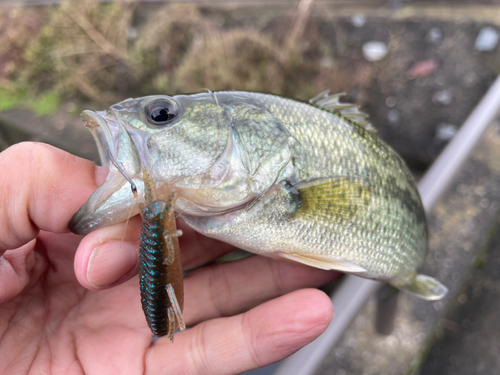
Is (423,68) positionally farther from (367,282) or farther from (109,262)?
(109,262)

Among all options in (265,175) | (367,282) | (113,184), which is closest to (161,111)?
(113,184)

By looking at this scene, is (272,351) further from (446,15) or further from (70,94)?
(70,94)

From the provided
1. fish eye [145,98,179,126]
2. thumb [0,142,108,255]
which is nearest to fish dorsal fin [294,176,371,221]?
fish eye [145,98,179,126]

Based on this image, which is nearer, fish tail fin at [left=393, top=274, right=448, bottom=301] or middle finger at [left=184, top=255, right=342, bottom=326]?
middle finger at [left=184, top=255, right=342, bottom=326]

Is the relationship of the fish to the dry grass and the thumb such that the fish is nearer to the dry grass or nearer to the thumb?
the thumb

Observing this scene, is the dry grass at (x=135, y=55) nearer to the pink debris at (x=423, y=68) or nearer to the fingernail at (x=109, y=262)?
the pink debris at (x=423, y=68)

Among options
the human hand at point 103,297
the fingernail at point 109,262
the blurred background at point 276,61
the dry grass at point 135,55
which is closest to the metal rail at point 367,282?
the blurred background at point 276,61

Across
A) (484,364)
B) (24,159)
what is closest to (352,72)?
(484,364)
